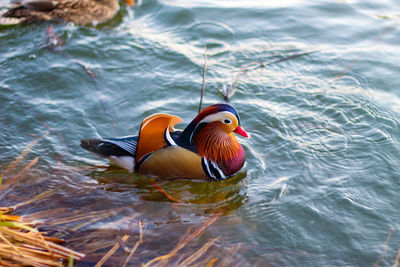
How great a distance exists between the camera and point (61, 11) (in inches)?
308

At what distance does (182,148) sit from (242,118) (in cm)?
131

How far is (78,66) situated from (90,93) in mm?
694

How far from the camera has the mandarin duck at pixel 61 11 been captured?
7570mm

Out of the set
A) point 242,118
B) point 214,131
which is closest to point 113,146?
point 214,131

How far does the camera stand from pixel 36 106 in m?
5.85

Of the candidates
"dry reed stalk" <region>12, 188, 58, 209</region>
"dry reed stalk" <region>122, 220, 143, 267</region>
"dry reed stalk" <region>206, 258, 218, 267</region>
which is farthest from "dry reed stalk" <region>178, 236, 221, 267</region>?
"dry reed stalk" <region>12, 188, 58, 209</region>

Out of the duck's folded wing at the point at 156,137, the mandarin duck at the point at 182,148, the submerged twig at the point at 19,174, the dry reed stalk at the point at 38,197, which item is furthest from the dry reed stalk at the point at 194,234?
the submerged twig at the point at 19,174

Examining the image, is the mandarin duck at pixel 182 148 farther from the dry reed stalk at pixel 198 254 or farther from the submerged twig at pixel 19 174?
the dry reed stalk at pixel 198 254

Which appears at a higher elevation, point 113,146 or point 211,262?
point 113,146

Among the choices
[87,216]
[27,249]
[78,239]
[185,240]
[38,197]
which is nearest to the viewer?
[27,249]

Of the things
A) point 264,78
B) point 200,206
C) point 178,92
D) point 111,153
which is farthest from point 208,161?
point 264,78

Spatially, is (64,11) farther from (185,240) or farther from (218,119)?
(185,240)

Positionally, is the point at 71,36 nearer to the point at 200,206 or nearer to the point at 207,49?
the point at 207,49

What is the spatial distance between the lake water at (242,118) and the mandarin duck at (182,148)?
0.16 meters
